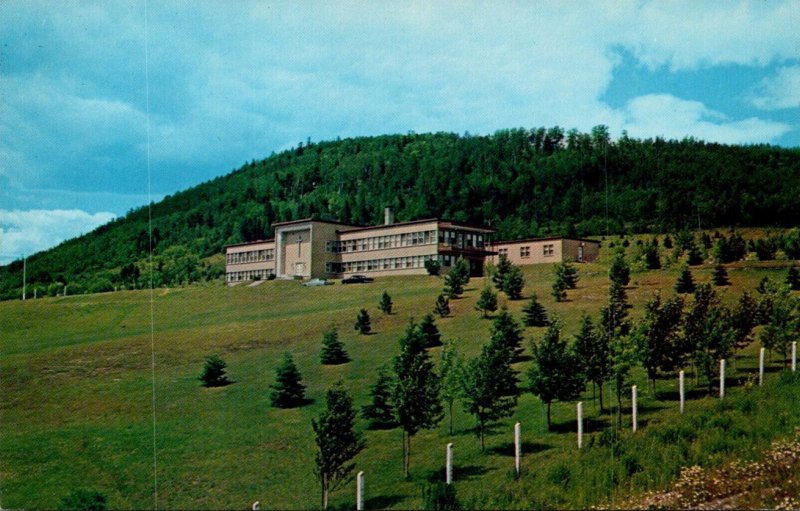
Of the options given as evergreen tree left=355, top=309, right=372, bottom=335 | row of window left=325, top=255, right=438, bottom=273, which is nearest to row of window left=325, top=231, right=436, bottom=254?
row of window left=325, top=255, right=438, bottom=273

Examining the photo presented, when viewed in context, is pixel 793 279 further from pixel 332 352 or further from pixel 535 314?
pixel 332 352

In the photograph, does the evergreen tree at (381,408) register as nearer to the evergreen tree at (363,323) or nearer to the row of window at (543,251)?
the evergreen tree at (363,323)

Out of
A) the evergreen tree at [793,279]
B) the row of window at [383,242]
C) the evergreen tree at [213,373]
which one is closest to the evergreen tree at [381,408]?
the evergreen tree at [213,373]

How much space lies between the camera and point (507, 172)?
117ft

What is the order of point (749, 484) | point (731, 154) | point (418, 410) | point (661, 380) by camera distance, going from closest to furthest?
point (749, 484) < point (418, 410) < point (661, 380) < point (731, 154)

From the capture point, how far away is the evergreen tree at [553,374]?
1655cm

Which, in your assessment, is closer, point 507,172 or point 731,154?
point 731,154

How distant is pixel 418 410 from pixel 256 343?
6607mm

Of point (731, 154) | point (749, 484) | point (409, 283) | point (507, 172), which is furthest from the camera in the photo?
point (507, 172)

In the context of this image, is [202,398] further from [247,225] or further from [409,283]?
[409,283]

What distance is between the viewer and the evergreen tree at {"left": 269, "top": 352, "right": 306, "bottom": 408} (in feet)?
59.4

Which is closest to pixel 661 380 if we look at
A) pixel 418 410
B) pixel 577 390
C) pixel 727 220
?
pixel 577 390

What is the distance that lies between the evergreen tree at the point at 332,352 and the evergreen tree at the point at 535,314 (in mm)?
5985

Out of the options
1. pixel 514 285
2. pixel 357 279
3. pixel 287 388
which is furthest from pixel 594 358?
pixel 357 279
